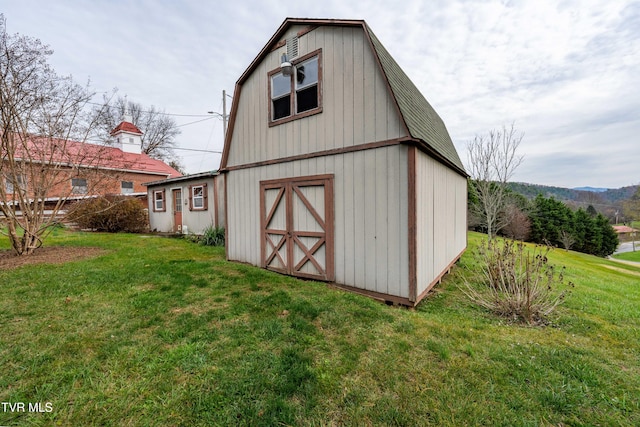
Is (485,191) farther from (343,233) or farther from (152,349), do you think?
(152,349)

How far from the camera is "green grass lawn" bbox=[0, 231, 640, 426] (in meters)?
2.06

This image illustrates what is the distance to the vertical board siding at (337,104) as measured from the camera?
4.48 metres

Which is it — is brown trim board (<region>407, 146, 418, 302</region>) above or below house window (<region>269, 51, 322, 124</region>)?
below

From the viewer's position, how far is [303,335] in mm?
3223

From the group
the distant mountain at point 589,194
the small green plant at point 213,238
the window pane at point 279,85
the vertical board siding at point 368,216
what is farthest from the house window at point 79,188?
the distant mountain at point 589,194

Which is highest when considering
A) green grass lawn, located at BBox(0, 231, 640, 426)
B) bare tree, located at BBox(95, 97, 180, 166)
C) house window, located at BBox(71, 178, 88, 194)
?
bare tree, located at BBox(95, 97, 180, 166)

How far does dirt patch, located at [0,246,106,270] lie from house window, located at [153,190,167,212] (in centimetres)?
563

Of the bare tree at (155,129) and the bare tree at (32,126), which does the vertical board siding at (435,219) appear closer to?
the bare tree at (32,126)

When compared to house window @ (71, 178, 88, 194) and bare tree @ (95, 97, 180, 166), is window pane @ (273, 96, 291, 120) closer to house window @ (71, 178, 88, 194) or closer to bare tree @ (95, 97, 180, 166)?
A: house window @ (71, 178, 88, 194)

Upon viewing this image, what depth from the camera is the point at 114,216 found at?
13359mm

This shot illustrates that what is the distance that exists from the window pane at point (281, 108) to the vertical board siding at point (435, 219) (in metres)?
3.15

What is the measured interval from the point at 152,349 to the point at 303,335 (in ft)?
5.52

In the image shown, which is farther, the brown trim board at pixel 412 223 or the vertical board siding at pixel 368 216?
the vertical board siding at pixel 368 216

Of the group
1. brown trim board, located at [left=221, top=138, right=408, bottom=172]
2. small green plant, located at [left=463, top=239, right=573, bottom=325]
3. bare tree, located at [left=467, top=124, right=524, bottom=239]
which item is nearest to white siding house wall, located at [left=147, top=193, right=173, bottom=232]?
brown trim board, located at [left=221, top=138, right=408, bottom=172]
